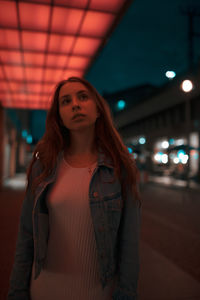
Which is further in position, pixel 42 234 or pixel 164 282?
pixel 164 282

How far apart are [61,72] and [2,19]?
4.56 m

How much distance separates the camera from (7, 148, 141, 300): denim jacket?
5.67ft

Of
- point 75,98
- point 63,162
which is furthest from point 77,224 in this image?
point 75,98

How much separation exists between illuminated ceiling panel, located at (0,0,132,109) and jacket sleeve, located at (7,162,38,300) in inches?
255

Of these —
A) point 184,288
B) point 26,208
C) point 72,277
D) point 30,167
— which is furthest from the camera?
point 184,288

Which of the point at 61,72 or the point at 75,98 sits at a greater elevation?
the point at 61,72

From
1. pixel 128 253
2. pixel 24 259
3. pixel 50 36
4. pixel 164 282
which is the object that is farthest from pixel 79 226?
pixel 50 36

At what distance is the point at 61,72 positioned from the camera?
12766 millimetres

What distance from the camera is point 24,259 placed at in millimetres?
1860

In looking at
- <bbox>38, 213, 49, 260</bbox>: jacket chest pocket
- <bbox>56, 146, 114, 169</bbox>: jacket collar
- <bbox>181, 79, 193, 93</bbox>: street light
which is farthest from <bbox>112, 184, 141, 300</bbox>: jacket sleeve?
<bbox>181, 79, 193, 93</bbox>: street light

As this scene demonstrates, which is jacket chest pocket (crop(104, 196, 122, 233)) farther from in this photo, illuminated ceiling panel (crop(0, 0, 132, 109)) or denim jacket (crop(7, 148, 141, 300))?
illuminated ceiling panel (crop(0, 0, 132, 109))

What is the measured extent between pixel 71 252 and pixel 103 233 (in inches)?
9.6

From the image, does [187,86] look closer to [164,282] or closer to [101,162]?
[164,282]

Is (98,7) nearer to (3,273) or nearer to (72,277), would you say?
(3,273)
